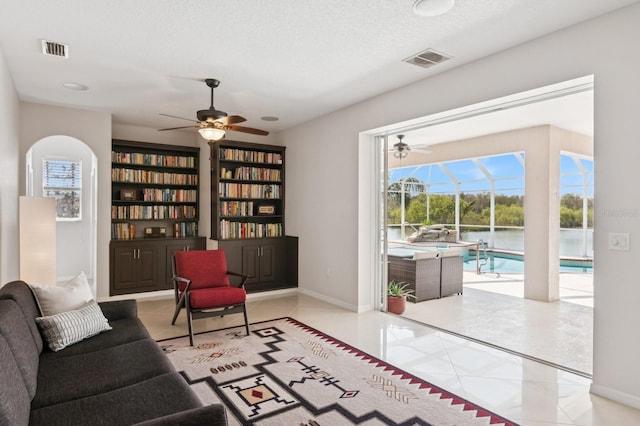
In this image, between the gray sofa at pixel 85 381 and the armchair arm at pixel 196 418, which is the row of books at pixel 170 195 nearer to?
the gray sofa at pixel 85 381

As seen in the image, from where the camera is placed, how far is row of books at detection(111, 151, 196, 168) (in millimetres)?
5840

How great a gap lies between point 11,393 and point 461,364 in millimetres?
3079

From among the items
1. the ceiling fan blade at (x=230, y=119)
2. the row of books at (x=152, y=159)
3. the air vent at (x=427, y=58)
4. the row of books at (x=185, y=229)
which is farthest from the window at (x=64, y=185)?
the air vent at (x=427, y=58)

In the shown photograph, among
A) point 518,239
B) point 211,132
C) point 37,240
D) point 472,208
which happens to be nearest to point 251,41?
point 211,132

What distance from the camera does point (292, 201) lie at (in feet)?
21.1

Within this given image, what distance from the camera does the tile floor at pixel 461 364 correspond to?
2.48m

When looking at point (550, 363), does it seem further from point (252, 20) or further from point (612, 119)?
point (252, 20)

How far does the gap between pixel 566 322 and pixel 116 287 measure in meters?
6.17

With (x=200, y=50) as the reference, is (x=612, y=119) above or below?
below

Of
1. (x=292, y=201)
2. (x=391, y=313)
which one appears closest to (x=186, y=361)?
(x=391, y=313)

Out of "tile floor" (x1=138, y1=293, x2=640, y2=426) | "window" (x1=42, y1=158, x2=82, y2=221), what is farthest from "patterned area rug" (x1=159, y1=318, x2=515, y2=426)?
"window" (x1=42, y1=158, x2=82, y2=221)

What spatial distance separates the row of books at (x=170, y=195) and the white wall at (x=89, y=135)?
31.1 inches

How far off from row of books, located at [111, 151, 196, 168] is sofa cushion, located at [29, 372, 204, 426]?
4.77 meters

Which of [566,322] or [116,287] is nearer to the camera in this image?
[566,322]
